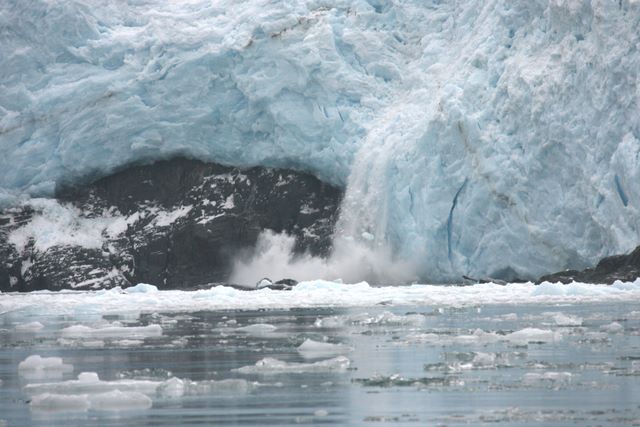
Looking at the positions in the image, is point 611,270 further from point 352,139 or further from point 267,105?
point 267,105

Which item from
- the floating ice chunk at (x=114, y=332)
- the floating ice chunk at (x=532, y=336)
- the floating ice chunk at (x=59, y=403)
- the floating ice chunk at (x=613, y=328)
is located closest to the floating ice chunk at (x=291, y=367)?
the floating ice chunk at (x=59, y=403)

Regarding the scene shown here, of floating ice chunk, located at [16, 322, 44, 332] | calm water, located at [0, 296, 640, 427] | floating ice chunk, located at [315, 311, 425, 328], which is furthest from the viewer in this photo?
floating ice chunk, located at [16, 322, 44, 332]

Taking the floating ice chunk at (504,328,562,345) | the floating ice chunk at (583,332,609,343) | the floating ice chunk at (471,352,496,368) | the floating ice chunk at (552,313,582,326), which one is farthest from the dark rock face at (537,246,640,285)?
the floating ice chunk at (471,352,496,368)

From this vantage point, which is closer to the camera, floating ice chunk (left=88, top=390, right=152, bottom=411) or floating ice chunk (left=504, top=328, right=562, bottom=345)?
floating ice chunk (left=88, top=390, right=152, bottom=411)

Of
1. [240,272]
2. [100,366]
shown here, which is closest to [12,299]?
[240,272]

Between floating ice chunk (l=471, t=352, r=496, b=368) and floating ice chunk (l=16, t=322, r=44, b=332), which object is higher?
floating ice chunk (l=16, t=322, r=44, b=332)

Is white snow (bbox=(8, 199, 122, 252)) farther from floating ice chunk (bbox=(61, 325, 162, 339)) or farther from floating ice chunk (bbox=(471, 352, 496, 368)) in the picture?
floating ice chunk (bbox=(471, 352, 496, 368))

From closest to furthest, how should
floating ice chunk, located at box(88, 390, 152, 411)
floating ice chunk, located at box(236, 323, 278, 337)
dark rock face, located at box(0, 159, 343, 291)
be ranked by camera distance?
floating ice chunk, located at box(88, 390, 152, 411)
floating ice chunk, located at box(236, 323, 278, 337)
dark rock face, located at box(0, 159, 343, 291)

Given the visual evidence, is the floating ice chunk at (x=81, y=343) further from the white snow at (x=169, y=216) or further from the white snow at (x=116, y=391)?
the white snow at (x=169, y=216)
